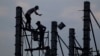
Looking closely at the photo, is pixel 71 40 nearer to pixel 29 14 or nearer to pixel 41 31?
pixel 41 31

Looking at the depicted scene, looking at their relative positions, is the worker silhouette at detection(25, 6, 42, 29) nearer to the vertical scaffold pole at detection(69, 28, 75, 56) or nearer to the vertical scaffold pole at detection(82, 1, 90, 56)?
the vertical scaffold pole at detection(82, 1, 90, 56)

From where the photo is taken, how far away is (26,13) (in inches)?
1033

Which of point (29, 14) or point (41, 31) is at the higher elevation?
point (29, 14)

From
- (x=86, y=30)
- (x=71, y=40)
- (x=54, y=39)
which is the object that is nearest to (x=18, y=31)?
(x=86, y=30)

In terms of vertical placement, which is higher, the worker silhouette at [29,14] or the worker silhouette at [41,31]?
the worker silhouette at [29,14]

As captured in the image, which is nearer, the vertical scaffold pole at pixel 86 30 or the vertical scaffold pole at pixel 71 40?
the vertical scaffold pole at pixel 86 30

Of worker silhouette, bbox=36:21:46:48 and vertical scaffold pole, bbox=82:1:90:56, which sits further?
vertical scaffold pole, bbox=82:1:90:56

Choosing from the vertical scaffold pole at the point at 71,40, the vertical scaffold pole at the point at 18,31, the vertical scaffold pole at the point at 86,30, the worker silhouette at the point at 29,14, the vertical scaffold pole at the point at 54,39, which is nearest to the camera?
the vertical scaffold pole at the point at 18,31

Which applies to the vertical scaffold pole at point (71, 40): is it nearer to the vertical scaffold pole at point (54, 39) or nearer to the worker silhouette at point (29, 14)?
the vertical scaffold pole at point (54, 39)

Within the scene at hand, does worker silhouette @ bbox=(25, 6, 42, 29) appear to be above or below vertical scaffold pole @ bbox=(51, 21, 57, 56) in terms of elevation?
above

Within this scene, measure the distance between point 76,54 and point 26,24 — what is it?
9.87 metres

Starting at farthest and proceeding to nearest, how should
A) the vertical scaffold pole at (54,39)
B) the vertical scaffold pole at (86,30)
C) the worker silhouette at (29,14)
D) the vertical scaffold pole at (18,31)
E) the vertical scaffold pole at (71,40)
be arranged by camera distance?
the vertical scaffold pole at (71,40) < the vertical scaffold pole at (54,39) < the vertical scaffold pole at (86,30) < the worker silhouette at (29,14) < the vertical scaffold pole at (18,31)

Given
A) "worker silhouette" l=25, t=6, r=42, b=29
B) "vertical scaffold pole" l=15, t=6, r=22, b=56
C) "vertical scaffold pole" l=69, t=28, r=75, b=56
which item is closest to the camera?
"vertical scaffold pole" l=15, t=6, r=22, b=56

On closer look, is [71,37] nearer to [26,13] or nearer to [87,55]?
[87,55]
